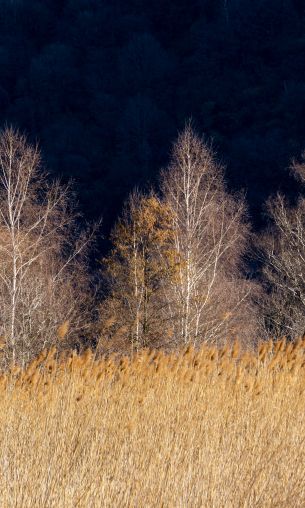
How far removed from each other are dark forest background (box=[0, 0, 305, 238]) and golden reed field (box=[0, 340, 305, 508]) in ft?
192

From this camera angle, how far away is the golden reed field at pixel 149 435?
14.2ft

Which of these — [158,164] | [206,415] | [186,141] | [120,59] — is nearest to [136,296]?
[186,141]

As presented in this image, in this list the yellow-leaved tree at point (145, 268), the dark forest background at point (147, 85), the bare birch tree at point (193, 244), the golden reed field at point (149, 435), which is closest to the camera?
the golden reed field at point (149, 435)

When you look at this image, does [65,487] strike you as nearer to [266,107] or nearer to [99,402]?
[99,402]

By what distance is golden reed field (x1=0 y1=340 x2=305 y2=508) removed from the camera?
432 cm

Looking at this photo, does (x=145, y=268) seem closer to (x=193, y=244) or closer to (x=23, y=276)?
(x=193, y=244)

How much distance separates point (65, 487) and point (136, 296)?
20.3 m

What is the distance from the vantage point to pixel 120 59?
92250 mm

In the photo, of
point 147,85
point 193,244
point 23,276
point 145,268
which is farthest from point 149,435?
point 147,85

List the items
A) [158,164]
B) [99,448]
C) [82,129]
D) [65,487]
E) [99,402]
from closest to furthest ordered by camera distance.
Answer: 1. [65,487]
2. [99,448]
3. [99,402]
4. [158,164]
5. [82,129]

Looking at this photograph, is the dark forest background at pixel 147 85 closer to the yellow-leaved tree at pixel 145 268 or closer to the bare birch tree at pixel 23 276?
the yellow-leaved tree at pixel 145 268

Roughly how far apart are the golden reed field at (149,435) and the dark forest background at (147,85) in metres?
58.4

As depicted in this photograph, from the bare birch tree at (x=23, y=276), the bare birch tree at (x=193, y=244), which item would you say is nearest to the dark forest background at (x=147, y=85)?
the bare birch tree at (x=193, y=244)

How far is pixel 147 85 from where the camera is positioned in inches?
3425
